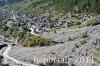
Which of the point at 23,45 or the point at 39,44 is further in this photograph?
the point at 23,45

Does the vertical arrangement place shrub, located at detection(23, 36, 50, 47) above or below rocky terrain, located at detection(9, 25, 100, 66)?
below

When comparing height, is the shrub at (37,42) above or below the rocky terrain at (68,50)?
below

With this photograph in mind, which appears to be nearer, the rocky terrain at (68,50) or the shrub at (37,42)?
the rocky terrain at (68,50)

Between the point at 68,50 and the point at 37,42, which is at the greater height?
the point at 68,50

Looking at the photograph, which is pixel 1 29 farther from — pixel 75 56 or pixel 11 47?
pixel 75 56

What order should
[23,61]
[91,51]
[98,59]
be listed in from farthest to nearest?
[23,61] < [91,51] < [98,59]

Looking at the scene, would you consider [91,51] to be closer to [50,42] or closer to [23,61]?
[23,61]

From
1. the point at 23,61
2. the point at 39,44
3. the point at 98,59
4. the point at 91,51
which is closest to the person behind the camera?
the point at 98,59

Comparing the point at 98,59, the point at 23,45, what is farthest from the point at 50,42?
the point at 98,59

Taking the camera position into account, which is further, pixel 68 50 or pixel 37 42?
pixel 37 42

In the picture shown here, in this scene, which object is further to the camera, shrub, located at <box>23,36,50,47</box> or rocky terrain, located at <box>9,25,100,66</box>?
shrub, located at <box>23,36,50,47</box>
